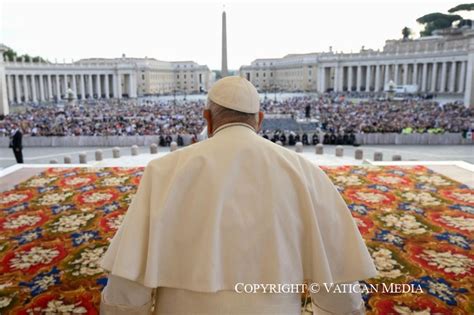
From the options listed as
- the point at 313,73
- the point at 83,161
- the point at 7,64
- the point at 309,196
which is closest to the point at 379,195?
the point at 309,196

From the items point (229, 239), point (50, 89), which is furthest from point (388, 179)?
point (50, 89)

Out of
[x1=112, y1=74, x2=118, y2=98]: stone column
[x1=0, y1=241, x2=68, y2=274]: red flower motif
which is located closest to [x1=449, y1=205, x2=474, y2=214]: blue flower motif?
[x1=0, y1=241, x2=68, y2=274]: red flower motif

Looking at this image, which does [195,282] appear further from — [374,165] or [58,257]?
[374,165]

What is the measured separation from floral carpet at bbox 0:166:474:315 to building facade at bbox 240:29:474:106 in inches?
1241

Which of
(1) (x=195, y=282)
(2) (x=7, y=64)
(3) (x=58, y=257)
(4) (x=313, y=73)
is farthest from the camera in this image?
(4) (x=313, y=73)

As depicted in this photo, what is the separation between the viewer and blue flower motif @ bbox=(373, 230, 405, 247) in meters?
4.05

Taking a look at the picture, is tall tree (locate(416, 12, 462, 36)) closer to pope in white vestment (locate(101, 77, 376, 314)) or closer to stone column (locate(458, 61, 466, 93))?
stone column (locate(458, 61, 466, 93))

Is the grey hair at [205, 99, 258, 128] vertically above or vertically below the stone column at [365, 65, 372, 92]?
below

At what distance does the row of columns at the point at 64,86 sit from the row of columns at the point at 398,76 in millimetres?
33737

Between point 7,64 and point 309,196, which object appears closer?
point 309,196

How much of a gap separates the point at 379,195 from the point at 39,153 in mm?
14669

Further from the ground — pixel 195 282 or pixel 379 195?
pixel 195 282

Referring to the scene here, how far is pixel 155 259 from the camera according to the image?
1.35 metres

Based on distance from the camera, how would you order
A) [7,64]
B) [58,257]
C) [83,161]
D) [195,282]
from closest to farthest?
1. [195,282]
2. [58,257]
3. [83,161]
4. [7,64]
